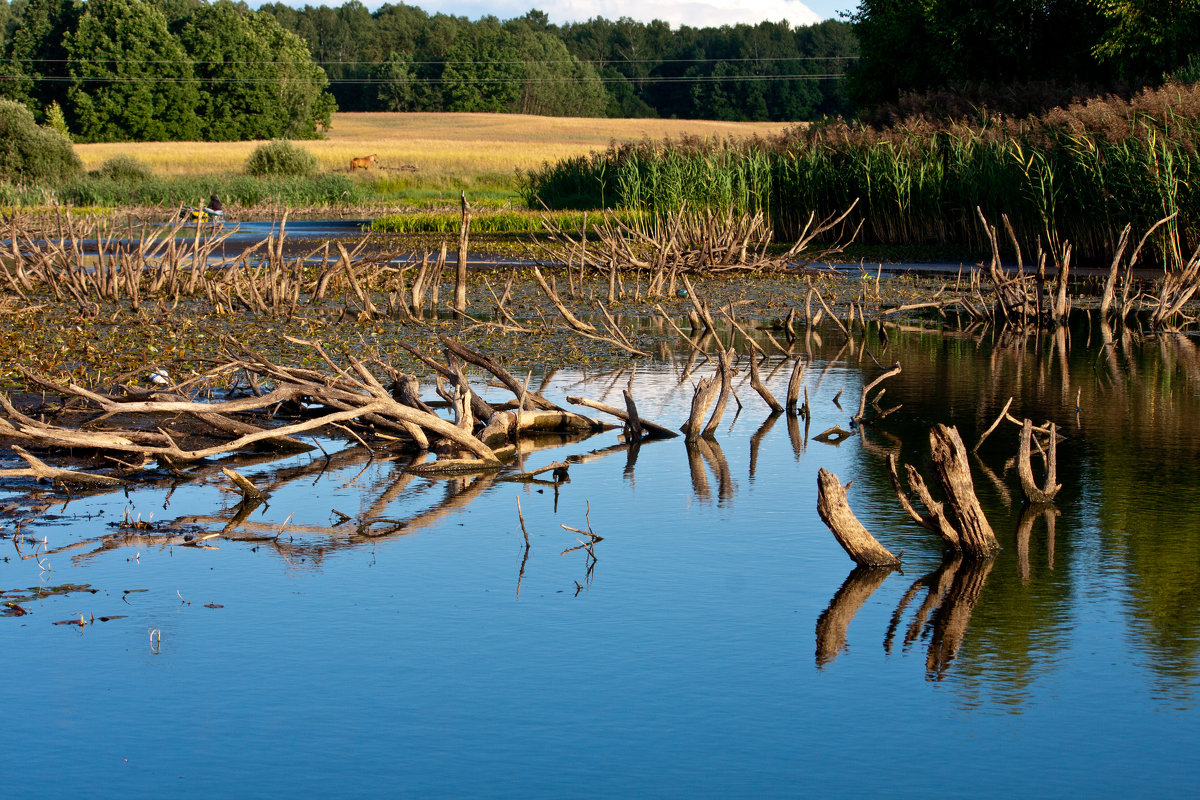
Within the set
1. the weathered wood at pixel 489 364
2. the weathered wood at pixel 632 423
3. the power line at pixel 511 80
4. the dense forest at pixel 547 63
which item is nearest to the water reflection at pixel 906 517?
the weathered wood at pixel 632 423

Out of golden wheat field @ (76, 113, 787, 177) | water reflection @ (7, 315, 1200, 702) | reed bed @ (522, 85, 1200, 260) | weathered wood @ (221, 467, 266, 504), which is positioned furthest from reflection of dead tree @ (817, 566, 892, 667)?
golden wheat field @ (76, 113, 787, 177)

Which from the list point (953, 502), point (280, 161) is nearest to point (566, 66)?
point (280, 161)

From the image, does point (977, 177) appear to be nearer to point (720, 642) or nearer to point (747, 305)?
point (747, 305)

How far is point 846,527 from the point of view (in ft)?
19.0

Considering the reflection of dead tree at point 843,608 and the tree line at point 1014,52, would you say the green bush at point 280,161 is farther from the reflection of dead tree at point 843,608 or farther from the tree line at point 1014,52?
the reflection of dead tree at point 843,608

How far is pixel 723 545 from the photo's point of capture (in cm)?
629

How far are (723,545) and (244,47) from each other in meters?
86.7

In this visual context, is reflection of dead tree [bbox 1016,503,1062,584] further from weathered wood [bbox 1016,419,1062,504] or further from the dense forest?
the dense forest

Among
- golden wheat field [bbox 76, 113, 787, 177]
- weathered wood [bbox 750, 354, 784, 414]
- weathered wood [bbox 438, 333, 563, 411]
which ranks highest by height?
golden wheat field [bbox 76, 113, 787, 177]

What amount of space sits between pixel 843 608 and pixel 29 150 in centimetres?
4984

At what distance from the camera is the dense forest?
32750mm

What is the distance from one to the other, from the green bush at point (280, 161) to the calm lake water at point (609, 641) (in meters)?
48.8

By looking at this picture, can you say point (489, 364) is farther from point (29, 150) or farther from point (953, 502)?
point (29, 150)

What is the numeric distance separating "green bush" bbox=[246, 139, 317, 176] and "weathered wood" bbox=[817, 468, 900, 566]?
5103cm
